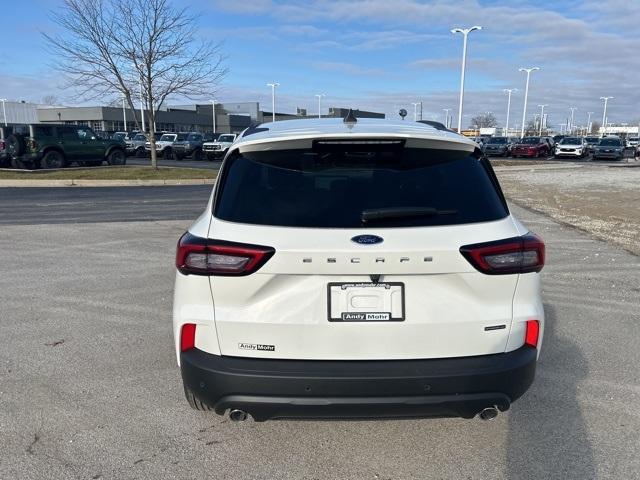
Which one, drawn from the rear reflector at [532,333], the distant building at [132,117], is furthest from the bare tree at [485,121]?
the rear reflector at [532,333]

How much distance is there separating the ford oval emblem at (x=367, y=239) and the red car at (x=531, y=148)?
45.5 m

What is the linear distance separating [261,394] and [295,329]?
1.14 ft

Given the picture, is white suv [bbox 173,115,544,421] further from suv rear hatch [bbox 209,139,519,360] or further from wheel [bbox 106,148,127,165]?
wheel [bbox 106,148,127,165]

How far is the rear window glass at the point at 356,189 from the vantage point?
260cm

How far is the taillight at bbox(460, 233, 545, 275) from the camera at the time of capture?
2543 mm

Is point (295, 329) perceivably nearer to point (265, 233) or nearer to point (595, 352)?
point (265, 233)

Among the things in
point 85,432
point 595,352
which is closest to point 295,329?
point 85,432

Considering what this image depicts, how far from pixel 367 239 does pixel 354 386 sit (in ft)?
2.26

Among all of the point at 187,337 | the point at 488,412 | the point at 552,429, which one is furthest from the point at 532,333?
the point at 187,337

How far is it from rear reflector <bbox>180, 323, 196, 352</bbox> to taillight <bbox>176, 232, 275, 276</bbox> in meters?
0.27

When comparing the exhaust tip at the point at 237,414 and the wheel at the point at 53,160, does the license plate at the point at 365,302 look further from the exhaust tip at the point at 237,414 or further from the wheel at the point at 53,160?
the wheel at the point at 53,160

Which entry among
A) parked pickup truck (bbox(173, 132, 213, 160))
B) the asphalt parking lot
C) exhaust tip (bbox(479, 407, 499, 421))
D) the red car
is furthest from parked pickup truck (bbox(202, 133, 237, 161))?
exhaust tip (bbox(479, 407, 499, 421))

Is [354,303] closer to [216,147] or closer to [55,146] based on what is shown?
[55,146]

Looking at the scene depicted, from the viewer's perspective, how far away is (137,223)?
35.4 ft
